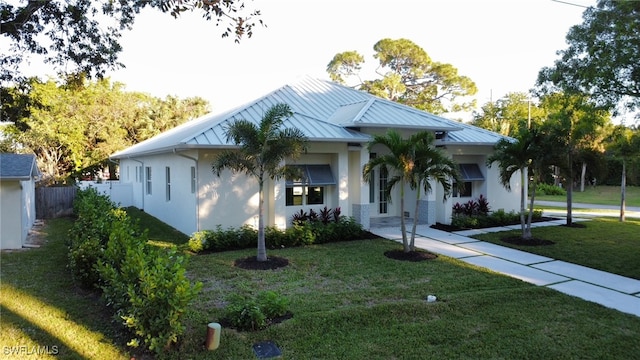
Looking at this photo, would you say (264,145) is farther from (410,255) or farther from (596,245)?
(596,245)

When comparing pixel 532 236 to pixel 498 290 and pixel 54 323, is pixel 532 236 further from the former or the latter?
pixel 54 323

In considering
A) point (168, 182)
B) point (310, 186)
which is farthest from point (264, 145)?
point (168, 182)

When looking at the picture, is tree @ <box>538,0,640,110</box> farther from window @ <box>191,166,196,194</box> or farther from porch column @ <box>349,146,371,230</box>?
window @ <box>191,166,196,194</box>

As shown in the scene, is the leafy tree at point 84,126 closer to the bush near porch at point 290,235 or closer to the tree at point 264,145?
the bush near porch at point 290,235

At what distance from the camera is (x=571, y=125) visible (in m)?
14.2

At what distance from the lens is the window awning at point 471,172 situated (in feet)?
50.3

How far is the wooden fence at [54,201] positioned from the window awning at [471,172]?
16.5 metres

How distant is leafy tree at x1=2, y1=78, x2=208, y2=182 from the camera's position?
954 inches

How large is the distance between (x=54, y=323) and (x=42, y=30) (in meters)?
5.99

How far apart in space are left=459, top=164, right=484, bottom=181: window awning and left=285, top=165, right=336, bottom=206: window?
567 cm

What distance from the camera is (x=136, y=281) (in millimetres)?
5047

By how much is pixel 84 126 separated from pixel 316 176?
20560mm

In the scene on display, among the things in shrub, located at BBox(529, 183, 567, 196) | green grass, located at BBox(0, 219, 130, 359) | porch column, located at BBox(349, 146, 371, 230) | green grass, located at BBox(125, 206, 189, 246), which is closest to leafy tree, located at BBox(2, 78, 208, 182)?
green grass, located at BBox(125, 206, 189, 246)

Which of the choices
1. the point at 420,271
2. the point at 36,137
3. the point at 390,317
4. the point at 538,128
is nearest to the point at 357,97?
the point at 538,128
